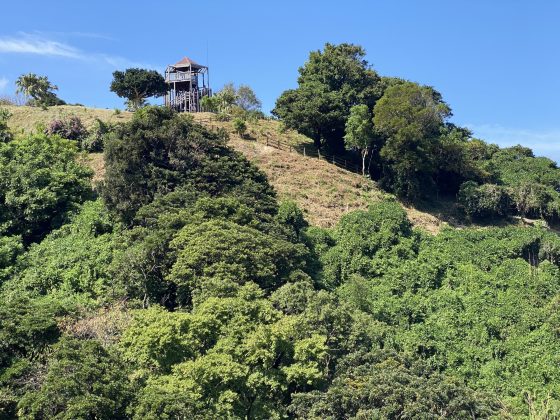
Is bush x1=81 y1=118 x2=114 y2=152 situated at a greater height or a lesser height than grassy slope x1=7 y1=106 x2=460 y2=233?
greater

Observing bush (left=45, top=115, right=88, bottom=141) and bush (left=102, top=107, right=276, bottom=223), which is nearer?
bush (left=102, top=107, right=276, bottom=223)

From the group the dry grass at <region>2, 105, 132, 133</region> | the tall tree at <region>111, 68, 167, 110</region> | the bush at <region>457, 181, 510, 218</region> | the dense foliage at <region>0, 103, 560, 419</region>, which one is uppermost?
the tall tree at <region>111, 68, 167, 110</region>

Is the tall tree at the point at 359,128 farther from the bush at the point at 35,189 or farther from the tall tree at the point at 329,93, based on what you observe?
the bush at the point at 35,189

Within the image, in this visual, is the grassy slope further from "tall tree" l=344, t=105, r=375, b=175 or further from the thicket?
"tall tree" l=344, t=105, r=375, b=175

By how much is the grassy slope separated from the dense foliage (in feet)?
10.4

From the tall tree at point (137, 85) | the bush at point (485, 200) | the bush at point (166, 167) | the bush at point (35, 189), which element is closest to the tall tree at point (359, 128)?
the bush at point (485, 200)

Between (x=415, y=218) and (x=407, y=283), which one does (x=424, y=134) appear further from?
(x=407, y=283)

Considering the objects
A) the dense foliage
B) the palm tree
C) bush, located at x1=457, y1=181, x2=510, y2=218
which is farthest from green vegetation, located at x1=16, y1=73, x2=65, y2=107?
bush, located at x1=457, y1=181, x2=510, y2=218

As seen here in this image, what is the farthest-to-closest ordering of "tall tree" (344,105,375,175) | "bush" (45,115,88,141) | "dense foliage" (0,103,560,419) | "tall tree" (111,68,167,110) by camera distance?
"tall tree" (111,68,167,110) → "bush" (45,115,88,141) → "tall tree" (344,105,375,175) → "dense foliage" (0,103,560,419)

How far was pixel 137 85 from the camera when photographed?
2217 inches

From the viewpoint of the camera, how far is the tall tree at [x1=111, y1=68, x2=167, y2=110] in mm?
56125

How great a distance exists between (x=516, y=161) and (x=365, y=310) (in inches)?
1116

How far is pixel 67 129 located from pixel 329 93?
2050 cm

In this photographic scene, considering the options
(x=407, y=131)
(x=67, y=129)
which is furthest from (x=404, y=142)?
(x=67, y=129)
